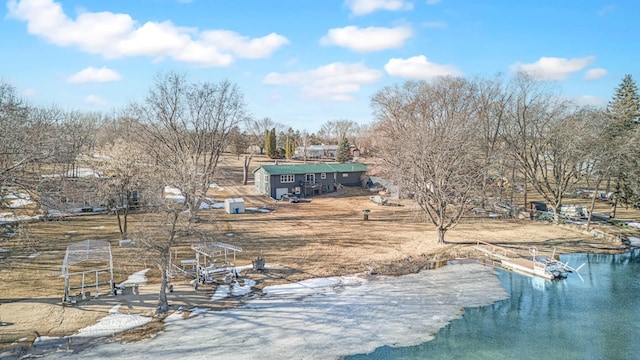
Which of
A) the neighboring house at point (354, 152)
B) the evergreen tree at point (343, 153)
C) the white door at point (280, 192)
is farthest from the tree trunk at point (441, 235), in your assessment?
the neighboring house at point (354, 152)

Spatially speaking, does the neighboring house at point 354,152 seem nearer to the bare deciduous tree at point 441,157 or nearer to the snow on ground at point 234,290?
the bare deciduous tree at point 441,157

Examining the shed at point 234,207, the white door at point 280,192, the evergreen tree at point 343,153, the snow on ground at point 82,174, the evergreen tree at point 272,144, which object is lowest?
the shed at point 234,207

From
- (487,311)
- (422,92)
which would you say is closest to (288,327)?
(487,311)

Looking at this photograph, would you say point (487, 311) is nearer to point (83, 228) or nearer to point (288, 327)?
point (288, 327)

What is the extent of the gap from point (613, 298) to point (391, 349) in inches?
486

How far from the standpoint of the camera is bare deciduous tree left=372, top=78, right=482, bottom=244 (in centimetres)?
2478

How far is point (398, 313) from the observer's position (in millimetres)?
15750

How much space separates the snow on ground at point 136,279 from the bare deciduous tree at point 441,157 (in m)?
16.9

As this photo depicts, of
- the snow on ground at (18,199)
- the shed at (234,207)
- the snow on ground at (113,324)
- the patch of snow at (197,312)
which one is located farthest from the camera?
the shed at (234,207)

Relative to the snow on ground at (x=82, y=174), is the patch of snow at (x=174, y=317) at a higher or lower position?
lower

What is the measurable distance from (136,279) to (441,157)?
18679mm

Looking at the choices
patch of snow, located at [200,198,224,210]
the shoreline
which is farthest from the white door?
the shoreline

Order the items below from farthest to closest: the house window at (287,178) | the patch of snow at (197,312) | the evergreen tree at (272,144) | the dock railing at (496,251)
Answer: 1. the evergreen tree at (272,144)
2. the house window at (287,178)
3. the dock railing at (496,251)
4. the patch of snow at (197,312)

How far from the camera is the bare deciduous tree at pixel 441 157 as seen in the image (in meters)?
24.8
